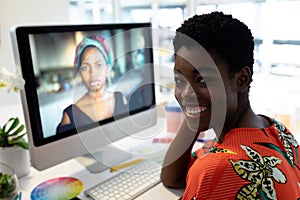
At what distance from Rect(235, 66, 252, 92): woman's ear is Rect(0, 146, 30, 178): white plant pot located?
2.60 feet

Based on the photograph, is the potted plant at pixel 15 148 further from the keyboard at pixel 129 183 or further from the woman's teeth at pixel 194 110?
the woman's teeth at pixel 194 110

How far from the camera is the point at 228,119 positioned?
2.31ft

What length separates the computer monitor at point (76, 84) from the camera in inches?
33.7

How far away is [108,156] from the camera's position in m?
1.15

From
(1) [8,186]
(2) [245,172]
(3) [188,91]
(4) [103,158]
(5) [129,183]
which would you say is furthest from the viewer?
(4) [103,158]

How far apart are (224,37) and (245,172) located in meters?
0.29

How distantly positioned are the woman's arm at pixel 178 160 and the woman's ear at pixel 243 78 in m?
0.38

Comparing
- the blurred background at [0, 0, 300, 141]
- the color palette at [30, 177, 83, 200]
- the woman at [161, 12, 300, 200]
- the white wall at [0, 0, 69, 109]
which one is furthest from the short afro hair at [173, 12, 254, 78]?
the white wall at [0, 0, 69, 109]

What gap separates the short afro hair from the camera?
2.00 ft

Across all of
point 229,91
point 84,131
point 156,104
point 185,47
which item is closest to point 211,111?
point 229,91

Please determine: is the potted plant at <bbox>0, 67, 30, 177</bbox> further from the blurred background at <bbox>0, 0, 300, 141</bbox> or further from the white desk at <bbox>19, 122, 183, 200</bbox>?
the blurred background at <bbox>0, 0, 300, 141</bbox>

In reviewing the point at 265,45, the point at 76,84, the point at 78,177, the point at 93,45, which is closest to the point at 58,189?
the point at 78,177

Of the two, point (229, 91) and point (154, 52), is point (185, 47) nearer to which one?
point (229, 91)

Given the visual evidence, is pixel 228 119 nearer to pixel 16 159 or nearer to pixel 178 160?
pixel 178 160
